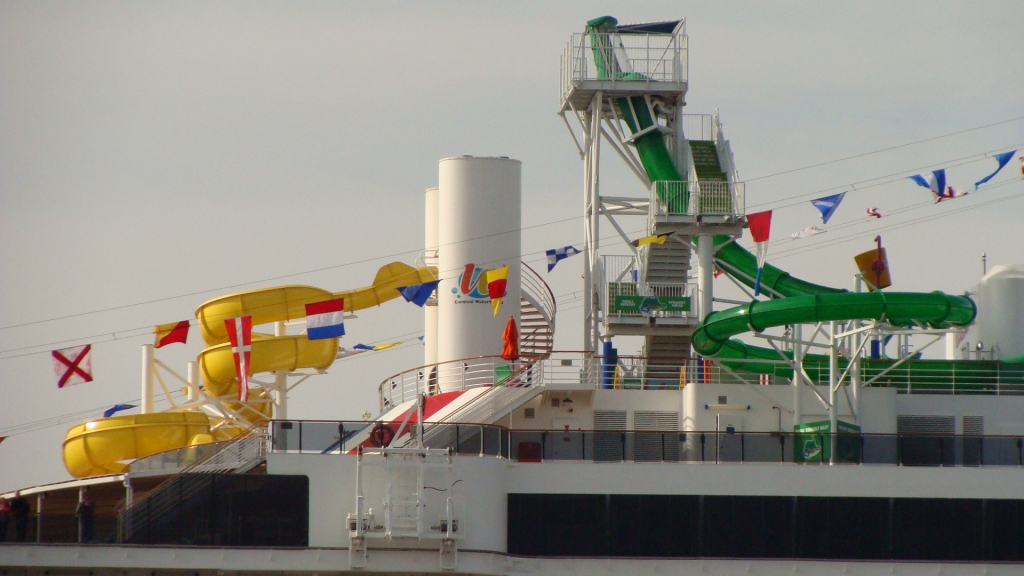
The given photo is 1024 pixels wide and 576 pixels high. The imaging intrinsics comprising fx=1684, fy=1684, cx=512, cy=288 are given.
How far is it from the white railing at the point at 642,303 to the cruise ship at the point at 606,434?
0.34ft

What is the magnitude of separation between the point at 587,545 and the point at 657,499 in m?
1.92

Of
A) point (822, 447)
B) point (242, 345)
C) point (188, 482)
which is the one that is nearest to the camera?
point (188, 482)

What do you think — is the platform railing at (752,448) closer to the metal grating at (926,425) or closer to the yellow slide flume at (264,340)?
the metal grating at (926,425)

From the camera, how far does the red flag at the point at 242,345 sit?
44.3 m

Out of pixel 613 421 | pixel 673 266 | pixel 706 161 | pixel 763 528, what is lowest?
pixel 763 528

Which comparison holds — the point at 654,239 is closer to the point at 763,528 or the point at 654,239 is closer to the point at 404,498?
the point at 763,528

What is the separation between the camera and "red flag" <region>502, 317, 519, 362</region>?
43.4 metres

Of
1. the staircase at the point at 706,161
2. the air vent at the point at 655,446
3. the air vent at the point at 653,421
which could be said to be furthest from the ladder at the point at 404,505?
the staircase at the point at 706,161

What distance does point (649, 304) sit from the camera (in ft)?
158

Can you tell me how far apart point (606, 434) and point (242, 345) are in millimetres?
11006

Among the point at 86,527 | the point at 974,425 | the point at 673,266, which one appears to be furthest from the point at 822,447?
the point at 86,527

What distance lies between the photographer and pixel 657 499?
126ft

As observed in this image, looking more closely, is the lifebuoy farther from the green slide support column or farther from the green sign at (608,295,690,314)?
the green sign at (608,295,690,314)

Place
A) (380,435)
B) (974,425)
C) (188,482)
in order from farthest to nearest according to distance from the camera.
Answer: (974,425) → (380,435) → (188,482)
